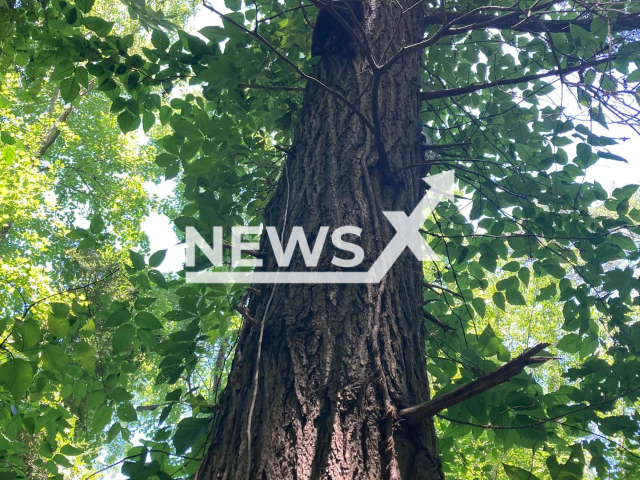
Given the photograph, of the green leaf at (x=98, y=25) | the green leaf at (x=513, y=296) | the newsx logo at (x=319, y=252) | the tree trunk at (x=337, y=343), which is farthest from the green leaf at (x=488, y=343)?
the green leaf at (x=98, y=25)

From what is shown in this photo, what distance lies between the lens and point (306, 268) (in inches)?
63.8

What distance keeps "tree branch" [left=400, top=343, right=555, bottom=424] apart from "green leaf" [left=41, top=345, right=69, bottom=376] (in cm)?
122

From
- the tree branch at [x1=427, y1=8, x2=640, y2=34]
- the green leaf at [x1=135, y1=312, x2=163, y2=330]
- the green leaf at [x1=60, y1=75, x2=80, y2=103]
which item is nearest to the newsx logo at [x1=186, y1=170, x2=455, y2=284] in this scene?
the green leaf at [x1=135, y1=312, x2=163, y2=330]

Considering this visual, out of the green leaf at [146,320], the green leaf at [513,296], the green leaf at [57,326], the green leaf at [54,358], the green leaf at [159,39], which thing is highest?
the green leaf at [159,39]

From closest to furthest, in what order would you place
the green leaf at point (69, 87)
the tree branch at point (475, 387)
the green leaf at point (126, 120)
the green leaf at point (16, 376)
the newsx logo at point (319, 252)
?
the tree branch at point (475, 387) → the green leaf at point (16, 376) → the newsx logo at point (319, 252) → the green leaf at point (69, 87) → the green leaf at point (126, 120)

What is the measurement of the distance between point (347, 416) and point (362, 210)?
81 cm

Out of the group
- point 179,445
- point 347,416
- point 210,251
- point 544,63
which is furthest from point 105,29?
point 544,63

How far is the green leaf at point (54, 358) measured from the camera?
1.60 metres

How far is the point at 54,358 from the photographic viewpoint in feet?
5.26

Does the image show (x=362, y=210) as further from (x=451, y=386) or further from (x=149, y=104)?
(x=149, y=104)

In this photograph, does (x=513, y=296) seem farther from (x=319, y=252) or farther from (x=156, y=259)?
(x=156, y=259)

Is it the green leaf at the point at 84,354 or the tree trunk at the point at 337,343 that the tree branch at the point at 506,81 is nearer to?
the tree trunk at the point at 337,343

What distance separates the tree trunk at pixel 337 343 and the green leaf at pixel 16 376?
2.21ft

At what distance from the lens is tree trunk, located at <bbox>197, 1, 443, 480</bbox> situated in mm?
1211
